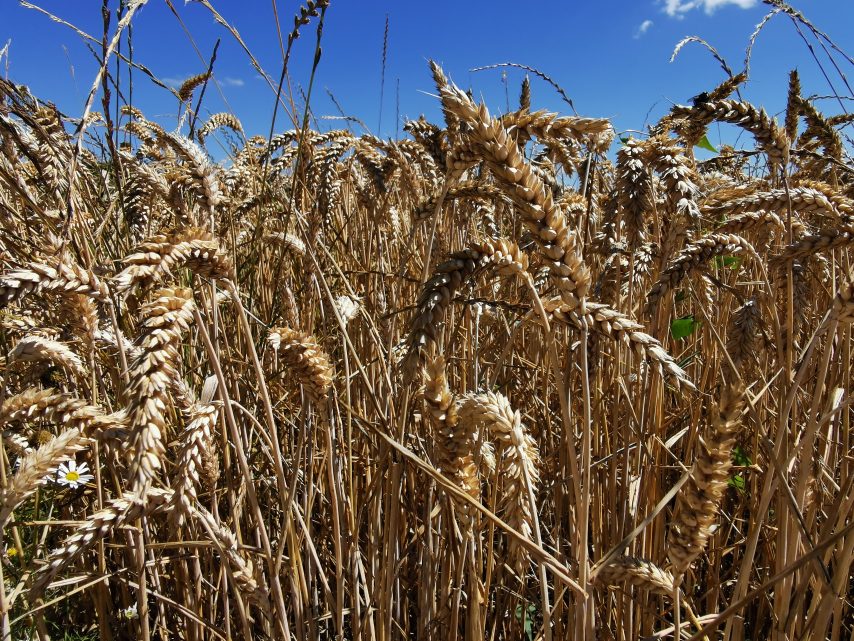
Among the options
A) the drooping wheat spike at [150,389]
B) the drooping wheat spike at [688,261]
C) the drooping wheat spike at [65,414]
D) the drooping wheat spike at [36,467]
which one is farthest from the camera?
the drooping wheat spike at [688,261]

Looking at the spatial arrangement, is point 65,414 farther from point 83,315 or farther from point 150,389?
point 150,389

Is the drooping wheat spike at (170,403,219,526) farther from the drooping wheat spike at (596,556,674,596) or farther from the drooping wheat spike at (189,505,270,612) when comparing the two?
the drooping wheat spike at (596,556,674,596)

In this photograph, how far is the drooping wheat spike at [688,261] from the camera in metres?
1.28

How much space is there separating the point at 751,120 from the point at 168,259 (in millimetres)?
1430

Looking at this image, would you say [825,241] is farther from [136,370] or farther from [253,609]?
[253,609]

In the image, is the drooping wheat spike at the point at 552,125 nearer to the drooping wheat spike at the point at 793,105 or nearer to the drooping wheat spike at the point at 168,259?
the drooping wheat spike at the point at 168,259

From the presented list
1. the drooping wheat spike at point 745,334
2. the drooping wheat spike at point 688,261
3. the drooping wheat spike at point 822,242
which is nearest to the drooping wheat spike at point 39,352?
the drooping wheat spike at point 688,261

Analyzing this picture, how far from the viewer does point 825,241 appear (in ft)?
3.91

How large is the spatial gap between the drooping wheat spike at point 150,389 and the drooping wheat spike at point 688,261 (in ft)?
3.10

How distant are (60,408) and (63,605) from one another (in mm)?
1190

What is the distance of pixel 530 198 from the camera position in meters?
0.80

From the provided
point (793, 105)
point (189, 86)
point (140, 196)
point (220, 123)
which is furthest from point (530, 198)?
point (220, 123)

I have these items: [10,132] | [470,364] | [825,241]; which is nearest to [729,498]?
[470,364]

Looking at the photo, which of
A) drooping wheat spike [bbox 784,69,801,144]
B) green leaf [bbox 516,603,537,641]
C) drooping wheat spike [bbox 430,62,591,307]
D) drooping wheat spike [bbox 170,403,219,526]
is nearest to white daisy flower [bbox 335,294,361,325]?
drooping wheat spike [bbox 170,403,219,526]
